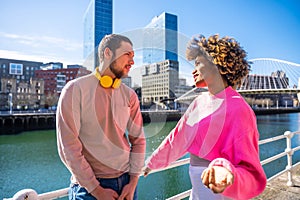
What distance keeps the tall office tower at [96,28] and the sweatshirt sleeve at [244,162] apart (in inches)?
23.3

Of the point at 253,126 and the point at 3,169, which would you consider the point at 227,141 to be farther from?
the point at 3,169

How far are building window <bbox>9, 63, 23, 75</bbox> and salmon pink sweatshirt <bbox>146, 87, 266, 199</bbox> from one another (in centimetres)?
5596

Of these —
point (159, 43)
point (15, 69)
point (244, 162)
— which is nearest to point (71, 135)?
point (159, 43)

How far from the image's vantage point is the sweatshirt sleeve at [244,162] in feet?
2.30

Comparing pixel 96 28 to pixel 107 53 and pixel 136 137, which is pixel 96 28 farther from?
pixel 136 137

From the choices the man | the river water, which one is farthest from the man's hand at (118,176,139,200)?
the river water

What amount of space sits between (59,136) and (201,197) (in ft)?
2.07

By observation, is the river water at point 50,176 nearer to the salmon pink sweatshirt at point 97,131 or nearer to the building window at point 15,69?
the salmon pink sweatshirt at point 97,131

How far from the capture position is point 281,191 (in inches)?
100

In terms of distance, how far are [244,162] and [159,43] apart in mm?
531

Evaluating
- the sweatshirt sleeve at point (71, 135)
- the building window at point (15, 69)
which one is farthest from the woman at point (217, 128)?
the building window at point (15, 69)

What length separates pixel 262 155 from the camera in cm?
923

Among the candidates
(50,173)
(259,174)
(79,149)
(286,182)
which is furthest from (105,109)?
(50,173)

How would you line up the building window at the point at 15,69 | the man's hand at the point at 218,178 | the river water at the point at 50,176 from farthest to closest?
1. the building window at the point at 15,69
2. the river water at the point at 50,176
3. the man's hand at the point at 218,178
